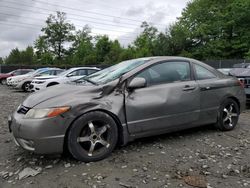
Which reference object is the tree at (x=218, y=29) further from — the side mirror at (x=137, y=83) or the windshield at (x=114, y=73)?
the side mirror at (x=137, y=83)

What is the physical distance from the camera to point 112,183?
3.34 m

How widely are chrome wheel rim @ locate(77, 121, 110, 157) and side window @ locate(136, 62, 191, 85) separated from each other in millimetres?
1014

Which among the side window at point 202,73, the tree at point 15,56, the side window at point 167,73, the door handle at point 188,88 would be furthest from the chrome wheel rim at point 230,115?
the tree at point 15,56

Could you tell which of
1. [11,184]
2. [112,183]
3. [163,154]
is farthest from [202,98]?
[11,184]

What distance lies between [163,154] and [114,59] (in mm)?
41140

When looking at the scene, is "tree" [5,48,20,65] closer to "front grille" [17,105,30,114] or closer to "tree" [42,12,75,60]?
"tree" [42,12,75,60]

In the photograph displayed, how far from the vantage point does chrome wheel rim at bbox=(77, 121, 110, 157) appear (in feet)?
12.6

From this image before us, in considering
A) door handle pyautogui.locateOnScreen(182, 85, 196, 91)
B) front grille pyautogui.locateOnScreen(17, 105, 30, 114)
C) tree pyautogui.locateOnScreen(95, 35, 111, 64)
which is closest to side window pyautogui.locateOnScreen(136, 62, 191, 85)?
door handle pyautogui.locateOnScreen(182, 85, 196, 91)

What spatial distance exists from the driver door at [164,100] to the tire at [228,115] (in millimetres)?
649

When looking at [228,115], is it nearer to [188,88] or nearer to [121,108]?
[188,88]

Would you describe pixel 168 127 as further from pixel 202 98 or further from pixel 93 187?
pixel 93 187

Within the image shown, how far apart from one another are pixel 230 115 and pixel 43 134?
11.4 ft

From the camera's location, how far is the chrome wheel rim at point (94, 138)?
386 cm

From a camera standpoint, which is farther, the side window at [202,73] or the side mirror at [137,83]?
the side window at [202,73]
